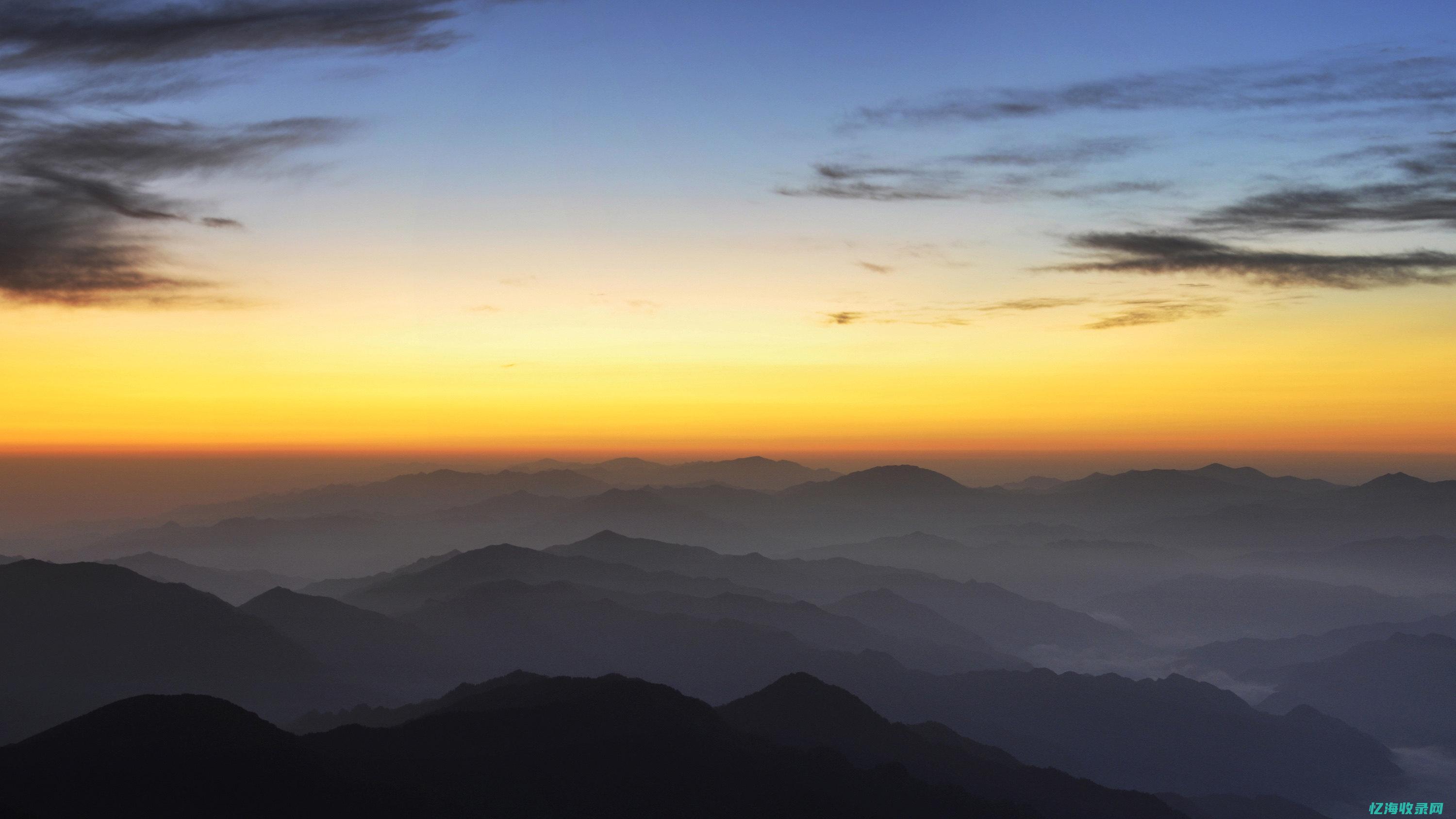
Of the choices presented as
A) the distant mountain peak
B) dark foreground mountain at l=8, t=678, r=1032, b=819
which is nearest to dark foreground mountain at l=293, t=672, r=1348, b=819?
the distant mountain peak

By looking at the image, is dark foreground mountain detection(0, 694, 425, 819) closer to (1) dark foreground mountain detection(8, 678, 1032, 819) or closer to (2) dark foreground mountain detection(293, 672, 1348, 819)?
(1) dark foreground mountain detection(8, 678, 1032, 819)

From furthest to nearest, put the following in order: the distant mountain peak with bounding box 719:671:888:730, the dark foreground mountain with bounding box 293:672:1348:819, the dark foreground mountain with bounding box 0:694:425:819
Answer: the distant mountain peak with bounding box 719:671:888:730, the dark foreground mountain with bounding box 293:672:1348:819, the dark foreground mountain with bounding box 0:694:425:819

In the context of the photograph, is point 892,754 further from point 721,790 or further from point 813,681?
point 721,790

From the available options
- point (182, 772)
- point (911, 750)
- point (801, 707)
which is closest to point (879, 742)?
point (911, 750)

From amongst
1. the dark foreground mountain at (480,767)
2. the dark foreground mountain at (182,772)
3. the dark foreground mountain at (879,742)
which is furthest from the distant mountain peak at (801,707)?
the dark foreground mountain at (182,772)

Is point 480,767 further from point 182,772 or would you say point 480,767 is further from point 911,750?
point 911,750

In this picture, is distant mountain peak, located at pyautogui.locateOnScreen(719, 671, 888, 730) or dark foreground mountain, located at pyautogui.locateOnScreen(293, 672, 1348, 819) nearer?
dark foreground mountain, located at pyautogui.locateOnScreen(293, 672, 1348, 819)

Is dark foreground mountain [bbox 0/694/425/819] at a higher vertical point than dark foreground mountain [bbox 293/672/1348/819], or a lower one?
higher

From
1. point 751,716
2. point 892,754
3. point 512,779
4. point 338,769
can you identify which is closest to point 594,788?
point 512,779
